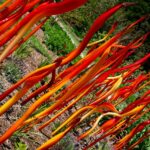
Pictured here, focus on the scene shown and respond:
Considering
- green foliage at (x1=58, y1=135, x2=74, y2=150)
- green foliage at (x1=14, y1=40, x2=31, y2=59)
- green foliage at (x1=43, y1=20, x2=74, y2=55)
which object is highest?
green foliage at (x1=14, y1=40, x2=31, y2=59)

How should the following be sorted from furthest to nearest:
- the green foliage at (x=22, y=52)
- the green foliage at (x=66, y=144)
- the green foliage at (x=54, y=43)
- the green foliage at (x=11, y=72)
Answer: the green foliage at (x=54, y=43), the green foliage at (x=22, y=52), the green foliage at (x=11, y=72), the green foliage at (x=66, y=144)

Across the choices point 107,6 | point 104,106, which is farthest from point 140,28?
point 104,106

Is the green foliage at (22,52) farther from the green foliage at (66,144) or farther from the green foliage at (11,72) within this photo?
the green foliage at (66,144)

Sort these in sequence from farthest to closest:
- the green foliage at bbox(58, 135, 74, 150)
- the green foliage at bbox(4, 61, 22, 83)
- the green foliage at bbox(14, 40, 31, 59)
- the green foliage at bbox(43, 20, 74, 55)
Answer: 1. the green foliage at bbox(43, 20, 74, 55)
2. the green foliage at bbox(14, 40, 31, 59)
3. the green foliage at bbox(4, 61, 22, 83)
4. the green foliage at bbox(58, 135, 74, 150)

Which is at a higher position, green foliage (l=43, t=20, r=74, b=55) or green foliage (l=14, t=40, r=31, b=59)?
green foliage (l=14, t=40, r=31, b=59)

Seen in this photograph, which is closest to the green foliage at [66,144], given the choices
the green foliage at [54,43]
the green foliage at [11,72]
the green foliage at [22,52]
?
the green foliage at [11,72]

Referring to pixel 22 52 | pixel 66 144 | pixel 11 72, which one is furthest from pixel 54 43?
pixel 66 144

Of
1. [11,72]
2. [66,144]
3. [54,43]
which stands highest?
[11,72]

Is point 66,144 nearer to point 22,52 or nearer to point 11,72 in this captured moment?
point 11,72

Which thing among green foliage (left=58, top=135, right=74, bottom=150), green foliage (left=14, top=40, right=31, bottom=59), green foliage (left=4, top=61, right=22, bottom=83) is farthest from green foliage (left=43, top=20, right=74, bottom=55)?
green foliage (left=58, top=135, right=74, bottom=150)

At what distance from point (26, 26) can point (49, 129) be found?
1931mm

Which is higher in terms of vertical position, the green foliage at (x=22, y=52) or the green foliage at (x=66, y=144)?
the green foliage at (x=22, y=52)

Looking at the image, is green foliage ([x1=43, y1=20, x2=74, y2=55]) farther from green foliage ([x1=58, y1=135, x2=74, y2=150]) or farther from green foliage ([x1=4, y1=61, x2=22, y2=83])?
green foliage ([x1=58, y1=135, x2=74, y2=150])

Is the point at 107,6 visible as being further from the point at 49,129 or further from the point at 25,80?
the point at 25,80
